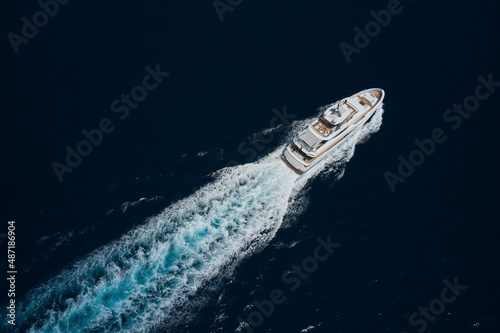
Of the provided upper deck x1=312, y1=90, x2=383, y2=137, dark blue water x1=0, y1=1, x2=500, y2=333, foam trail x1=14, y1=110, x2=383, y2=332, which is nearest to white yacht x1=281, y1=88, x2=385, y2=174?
upper deck x1=312, y1=90, x2=383, y2=137

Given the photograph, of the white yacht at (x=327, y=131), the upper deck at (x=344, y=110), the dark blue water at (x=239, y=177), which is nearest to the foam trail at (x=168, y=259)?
the dark blue water at (x=239, y=177)

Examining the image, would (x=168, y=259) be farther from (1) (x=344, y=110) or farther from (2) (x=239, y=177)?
(1) (x=344, y=110)

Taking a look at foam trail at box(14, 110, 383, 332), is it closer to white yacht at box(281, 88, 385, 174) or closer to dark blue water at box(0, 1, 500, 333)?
dark blue water at box(0, 1, 500, 333)

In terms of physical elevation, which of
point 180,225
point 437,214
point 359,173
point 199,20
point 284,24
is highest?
point 199,20

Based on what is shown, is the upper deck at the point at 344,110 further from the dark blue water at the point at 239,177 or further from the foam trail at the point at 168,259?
the foam trail at the point at 168,259

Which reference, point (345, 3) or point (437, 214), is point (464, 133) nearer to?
point (437, 214)

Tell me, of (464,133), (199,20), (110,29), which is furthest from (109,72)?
(464,133)

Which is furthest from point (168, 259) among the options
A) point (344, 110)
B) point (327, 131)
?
point (344, 110)
